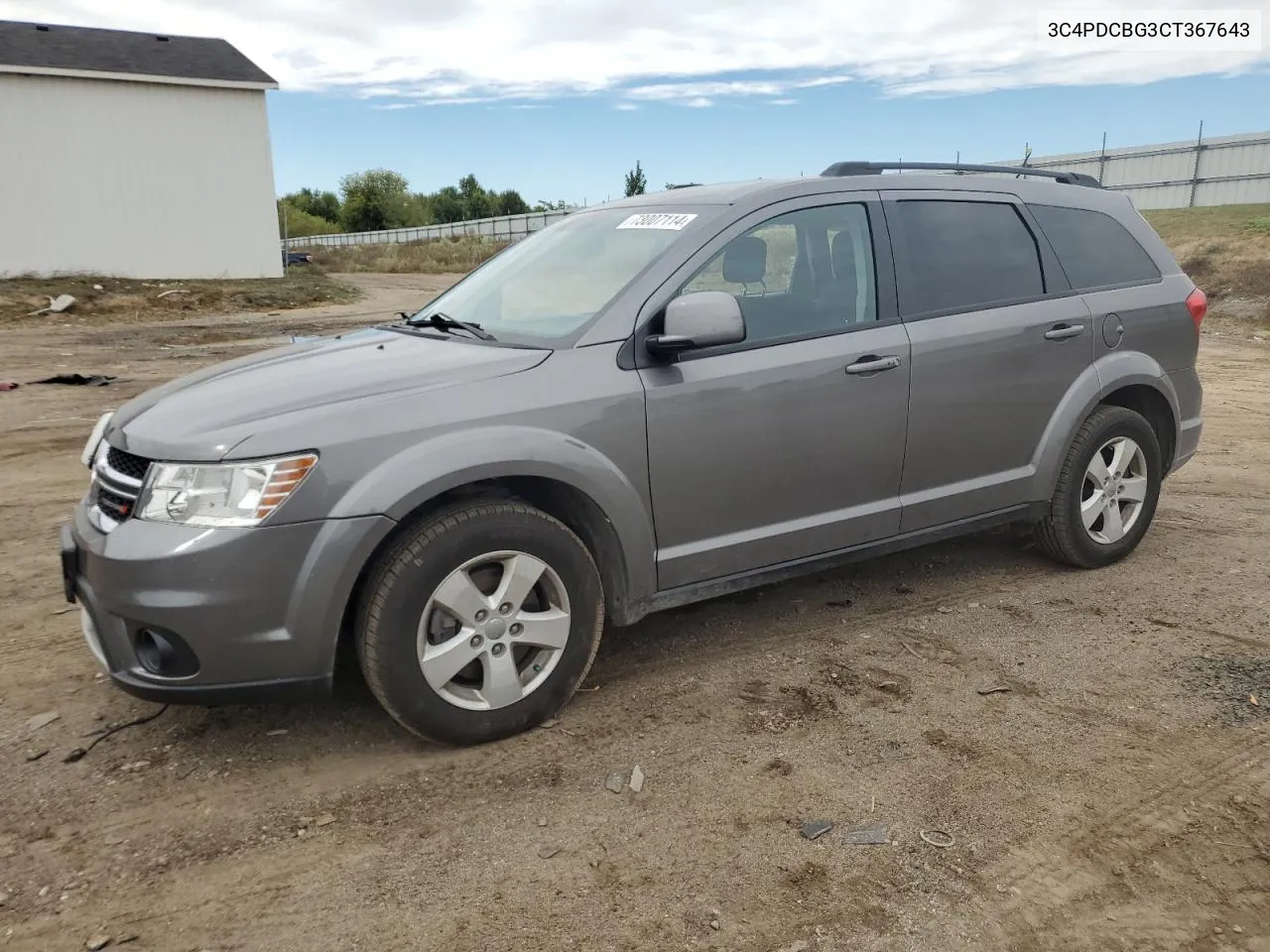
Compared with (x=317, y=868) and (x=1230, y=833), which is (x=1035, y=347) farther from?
(x=317, y=868)

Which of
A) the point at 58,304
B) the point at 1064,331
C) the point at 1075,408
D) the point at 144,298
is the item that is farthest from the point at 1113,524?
the point at 144,298

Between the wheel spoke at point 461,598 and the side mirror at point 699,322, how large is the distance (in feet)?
3.37

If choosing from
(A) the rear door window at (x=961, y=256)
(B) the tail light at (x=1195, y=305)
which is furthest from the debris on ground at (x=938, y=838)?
(B) the tail light at (x=1195, y=305)

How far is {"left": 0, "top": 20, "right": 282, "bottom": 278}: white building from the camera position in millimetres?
21266

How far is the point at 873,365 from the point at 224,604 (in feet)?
8.13

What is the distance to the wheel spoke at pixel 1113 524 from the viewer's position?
16.1 feet

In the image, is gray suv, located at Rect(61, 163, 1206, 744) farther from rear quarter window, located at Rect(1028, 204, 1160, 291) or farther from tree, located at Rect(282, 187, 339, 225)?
tree, located at Rect(282, 187, 339, 225)

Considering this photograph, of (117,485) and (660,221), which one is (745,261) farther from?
(117,485)

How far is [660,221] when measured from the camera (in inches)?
157

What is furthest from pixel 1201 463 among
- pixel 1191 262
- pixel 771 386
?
pixel 1191 262

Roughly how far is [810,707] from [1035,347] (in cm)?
200

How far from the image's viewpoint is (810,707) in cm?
359

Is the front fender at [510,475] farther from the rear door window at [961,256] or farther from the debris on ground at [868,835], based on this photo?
the rear door window at [961,256]

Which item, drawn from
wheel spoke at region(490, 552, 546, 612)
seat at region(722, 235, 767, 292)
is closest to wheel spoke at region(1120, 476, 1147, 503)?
seat at region(722, 235, 767, 292)
